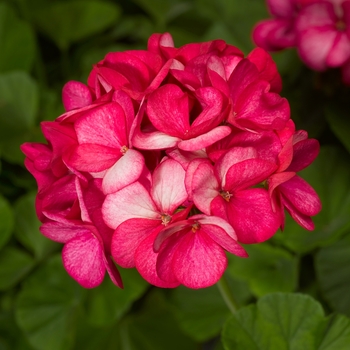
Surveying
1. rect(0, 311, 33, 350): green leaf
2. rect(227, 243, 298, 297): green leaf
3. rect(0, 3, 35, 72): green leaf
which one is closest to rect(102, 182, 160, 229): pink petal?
rect(227, 243, 298, 297): green leaf

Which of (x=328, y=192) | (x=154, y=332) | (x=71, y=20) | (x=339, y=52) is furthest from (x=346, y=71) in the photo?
(x=71, y=20)

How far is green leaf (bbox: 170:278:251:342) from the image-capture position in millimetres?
789

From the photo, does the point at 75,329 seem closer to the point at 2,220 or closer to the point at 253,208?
the point at 2,220

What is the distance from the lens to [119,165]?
0.40m

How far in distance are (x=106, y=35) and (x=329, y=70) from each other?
1.95 feet

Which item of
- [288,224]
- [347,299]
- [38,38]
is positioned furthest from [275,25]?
[38,38]

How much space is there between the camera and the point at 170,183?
40 centimetres

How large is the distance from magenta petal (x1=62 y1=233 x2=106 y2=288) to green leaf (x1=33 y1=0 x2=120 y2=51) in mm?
713

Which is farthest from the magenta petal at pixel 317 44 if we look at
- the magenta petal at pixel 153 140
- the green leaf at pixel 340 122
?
the magenta petal at pixel 153 140

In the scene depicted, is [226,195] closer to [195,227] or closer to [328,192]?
[195,227]

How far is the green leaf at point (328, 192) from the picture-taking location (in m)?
0.74

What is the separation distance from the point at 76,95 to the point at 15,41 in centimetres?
62

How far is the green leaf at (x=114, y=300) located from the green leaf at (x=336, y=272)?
0.88 feet

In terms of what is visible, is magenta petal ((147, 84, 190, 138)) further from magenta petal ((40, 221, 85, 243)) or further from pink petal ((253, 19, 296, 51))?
pink petal ((253, 19, 296, 51))
